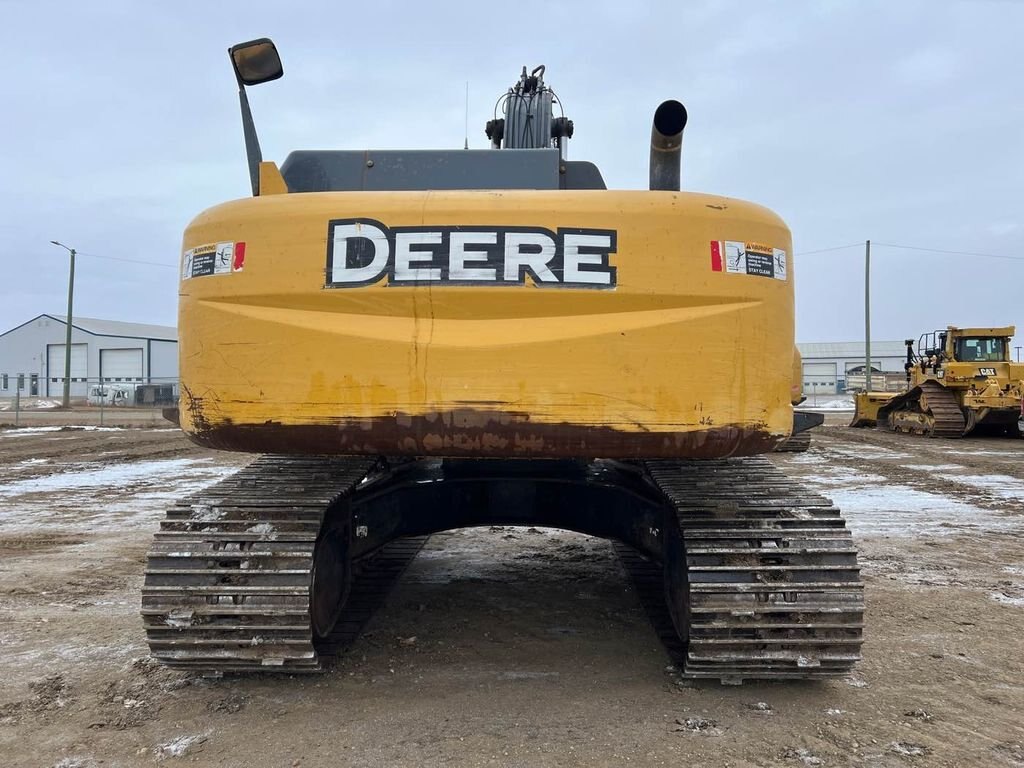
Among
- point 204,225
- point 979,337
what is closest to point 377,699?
point 204,225

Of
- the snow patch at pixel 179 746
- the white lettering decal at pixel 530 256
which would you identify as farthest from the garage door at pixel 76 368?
the white lettering decal at pixel 530 256

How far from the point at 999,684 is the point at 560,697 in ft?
6.27

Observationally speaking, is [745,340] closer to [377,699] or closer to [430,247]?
[430,247]

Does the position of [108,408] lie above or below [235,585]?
below

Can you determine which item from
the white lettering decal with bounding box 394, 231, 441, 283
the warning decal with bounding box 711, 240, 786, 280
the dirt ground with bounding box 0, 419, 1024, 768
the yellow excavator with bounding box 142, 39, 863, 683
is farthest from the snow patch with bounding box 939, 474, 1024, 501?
the white lettering decal with bounding box 394, 231, 441, 283

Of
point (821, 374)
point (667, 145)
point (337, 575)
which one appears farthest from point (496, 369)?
point (821, 374)

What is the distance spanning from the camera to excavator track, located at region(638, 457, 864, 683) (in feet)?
9.83

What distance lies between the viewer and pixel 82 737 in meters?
2.89

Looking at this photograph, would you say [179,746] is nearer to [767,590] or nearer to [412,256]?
[412,256]

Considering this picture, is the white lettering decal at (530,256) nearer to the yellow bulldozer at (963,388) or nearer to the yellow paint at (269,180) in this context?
the yellow paint at (269,180)

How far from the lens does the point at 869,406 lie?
23203 millimetres

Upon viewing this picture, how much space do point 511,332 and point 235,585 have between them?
1.45 meters

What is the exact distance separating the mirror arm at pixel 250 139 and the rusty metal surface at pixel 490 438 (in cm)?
129

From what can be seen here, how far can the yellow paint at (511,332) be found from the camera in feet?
9.20
